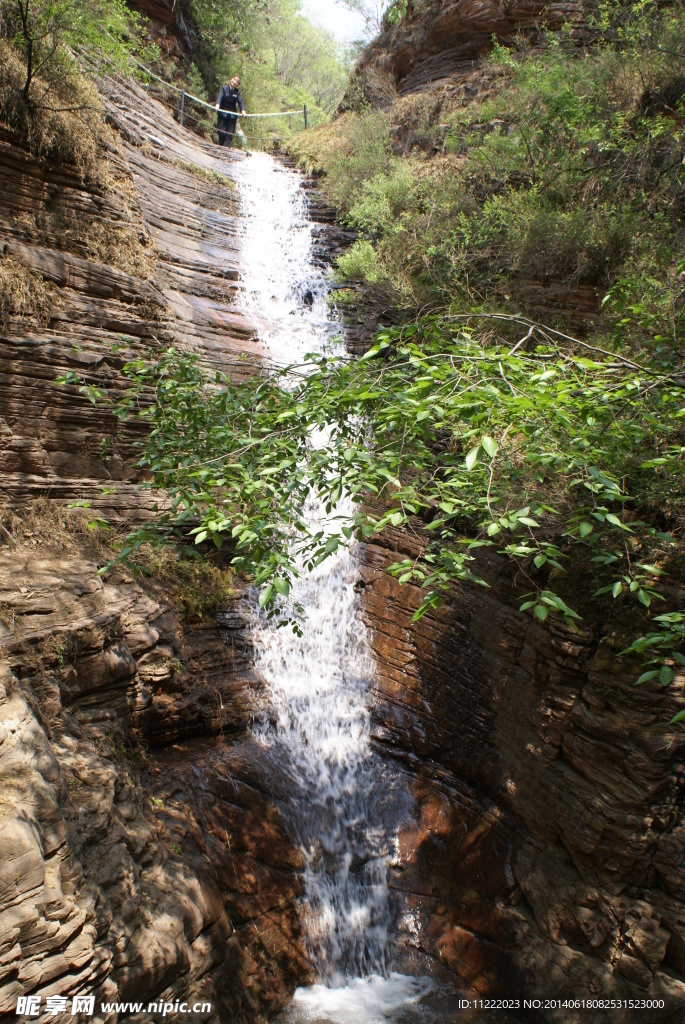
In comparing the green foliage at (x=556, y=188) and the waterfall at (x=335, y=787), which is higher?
the green foliage at (x=556, y=188)

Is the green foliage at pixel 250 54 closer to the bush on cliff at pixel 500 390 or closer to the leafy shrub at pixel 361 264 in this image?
the bush on cliff at pixel 500 390

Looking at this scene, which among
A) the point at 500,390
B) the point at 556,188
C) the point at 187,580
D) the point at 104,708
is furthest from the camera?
the point at 556,188

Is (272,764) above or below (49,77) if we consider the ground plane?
below

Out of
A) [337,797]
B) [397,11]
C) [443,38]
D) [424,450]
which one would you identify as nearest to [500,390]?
[424,450]

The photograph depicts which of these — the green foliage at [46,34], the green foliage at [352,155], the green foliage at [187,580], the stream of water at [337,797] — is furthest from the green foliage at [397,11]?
the green foliage at [187,580]

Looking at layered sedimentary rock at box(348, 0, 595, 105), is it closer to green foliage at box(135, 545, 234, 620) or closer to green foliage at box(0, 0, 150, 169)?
green foliage at box(0, 0, 150, 169)

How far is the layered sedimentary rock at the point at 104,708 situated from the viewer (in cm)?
381

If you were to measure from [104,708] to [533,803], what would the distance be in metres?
4.41

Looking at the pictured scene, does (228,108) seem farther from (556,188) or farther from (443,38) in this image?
(556,188)

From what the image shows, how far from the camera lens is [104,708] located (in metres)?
5.54

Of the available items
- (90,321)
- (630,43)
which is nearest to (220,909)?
(90,321)

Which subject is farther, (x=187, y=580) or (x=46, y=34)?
(x=187, y=580)

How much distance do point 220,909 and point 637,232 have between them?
9.75m

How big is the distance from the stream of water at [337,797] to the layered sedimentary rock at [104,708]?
0.95 feet
